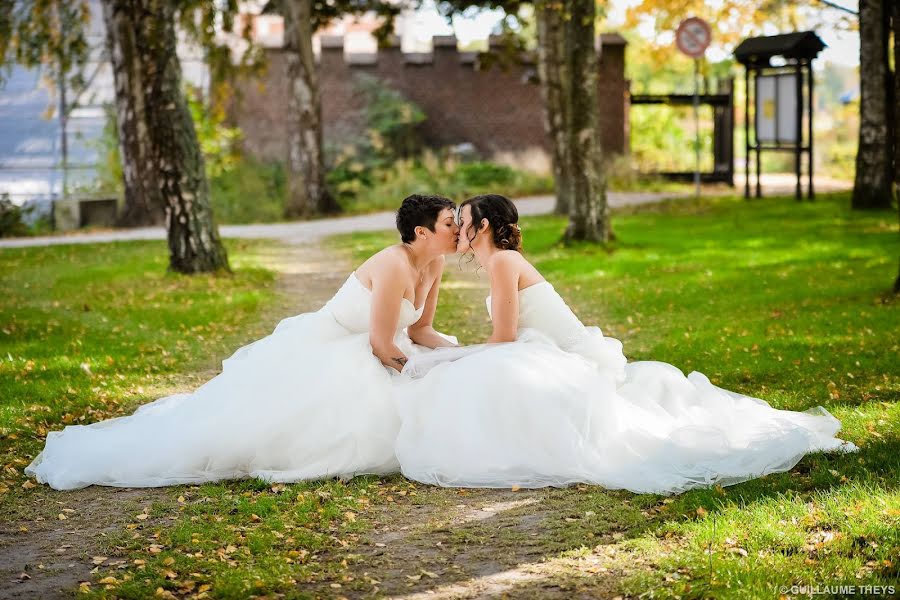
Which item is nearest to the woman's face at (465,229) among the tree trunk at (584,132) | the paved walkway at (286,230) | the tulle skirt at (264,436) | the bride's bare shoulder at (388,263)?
the bride's bare shoulder at (388,263)

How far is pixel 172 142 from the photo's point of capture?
13188 millimetres

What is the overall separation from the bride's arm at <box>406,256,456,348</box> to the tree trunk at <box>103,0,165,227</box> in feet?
40.1

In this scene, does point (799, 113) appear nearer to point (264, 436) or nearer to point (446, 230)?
point (446, 230)

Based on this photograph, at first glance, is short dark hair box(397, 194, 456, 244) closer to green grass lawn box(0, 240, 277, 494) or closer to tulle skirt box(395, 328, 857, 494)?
tulle skirt box(395, 328, 857, 494)

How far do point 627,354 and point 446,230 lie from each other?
3.09 m

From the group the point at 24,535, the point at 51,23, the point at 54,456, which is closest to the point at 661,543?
the point at 24,535

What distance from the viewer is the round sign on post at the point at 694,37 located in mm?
20453

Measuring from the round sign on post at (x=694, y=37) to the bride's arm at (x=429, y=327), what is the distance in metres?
15.0

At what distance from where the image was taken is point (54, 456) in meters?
6.14

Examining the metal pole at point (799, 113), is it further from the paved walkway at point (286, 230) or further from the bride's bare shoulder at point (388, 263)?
the bride's bare shoulder at point (388, 263)

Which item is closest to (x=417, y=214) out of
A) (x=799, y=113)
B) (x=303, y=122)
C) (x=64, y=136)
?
(x=303, y=122)

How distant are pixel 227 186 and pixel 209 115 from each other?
179 centimetres

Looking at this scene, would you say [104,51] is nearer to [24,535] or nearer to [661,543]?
[24,535]

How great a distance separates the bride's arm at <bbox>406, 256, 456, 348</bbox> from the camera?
6699mm
